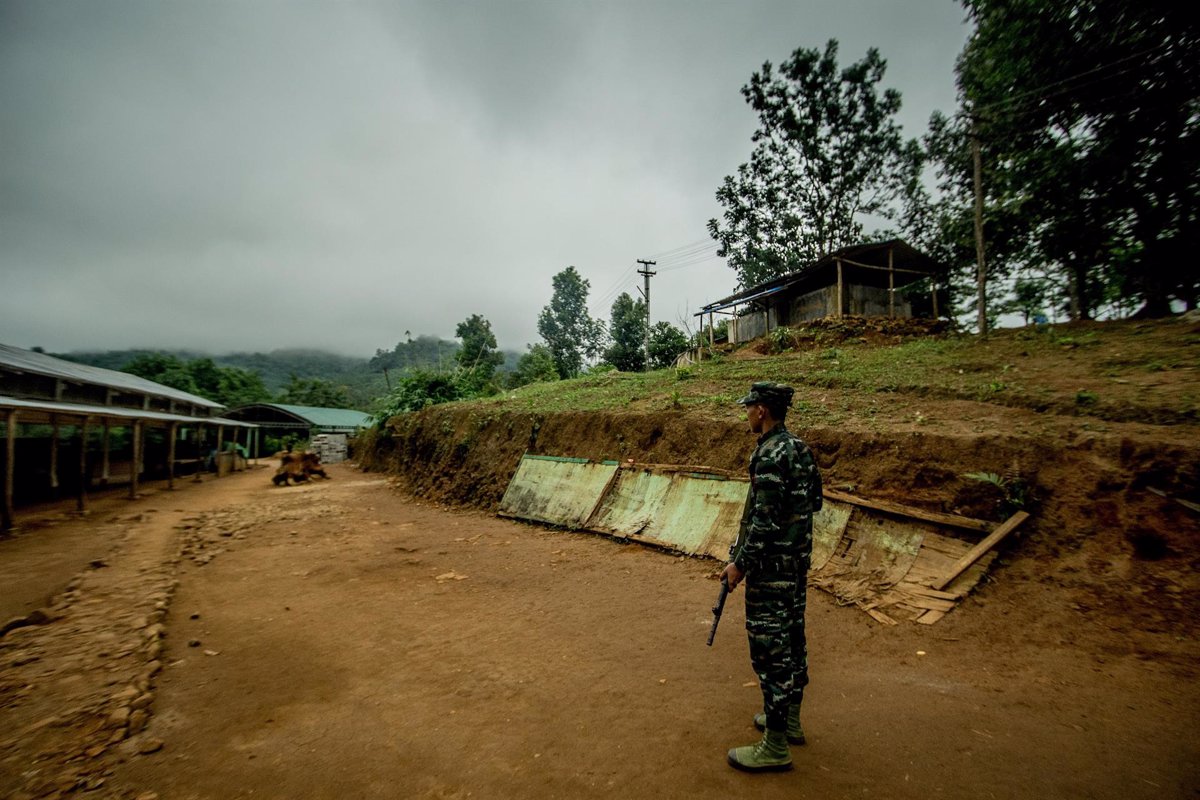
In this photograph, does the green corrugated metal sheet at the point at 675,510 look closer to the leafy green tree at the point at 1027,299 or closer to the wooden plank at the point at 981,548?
the wooden plank at the point at 981,548

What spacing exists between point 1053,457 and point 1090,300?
57.7 ft

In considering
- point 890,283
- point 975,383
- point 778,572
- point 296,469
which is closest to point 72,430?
point 296,469

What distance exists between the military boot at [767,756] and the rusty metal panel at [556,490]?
19.4 feet

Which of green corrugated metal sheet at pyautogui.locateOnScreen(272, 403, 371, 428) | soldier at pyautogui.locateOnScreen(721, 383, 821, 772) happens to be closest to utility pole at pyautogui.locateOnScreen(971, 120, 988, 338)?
soldier at pyautogui.locateOnScreen(721, 383, 821, 772)

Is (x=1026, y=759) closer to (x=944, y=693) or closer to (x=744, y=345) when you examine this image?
(x=944, y=693)

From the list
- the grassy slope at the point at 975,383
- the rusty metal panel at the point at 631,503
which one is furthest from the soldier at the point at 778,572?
the grassy slope at the point at 975,383

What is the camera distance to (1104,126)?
42.1ft

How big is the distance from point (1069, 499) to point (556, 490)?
7566 mm

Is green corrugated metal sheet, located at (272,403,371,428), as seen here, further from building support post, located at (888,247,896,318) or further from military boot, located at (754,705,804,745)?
military boot, located at (754,705,804,745)

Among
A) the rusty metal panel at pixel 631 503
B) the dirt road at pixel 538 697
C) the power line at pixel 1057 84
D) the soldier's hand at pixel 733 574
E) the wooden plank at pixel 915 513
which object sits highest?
the power line at pixel 1057 84

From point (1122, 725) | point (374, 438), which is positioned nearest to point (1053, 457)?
point (1122, 725)

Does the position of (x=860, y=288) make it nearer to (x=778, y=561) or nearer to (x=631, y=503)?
(x=631, y=503)

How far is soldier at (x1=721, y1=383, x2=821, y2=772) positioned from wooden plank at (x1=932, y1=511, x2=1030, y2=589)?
2.98m

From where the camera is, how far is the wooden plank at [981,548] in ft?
15.8
